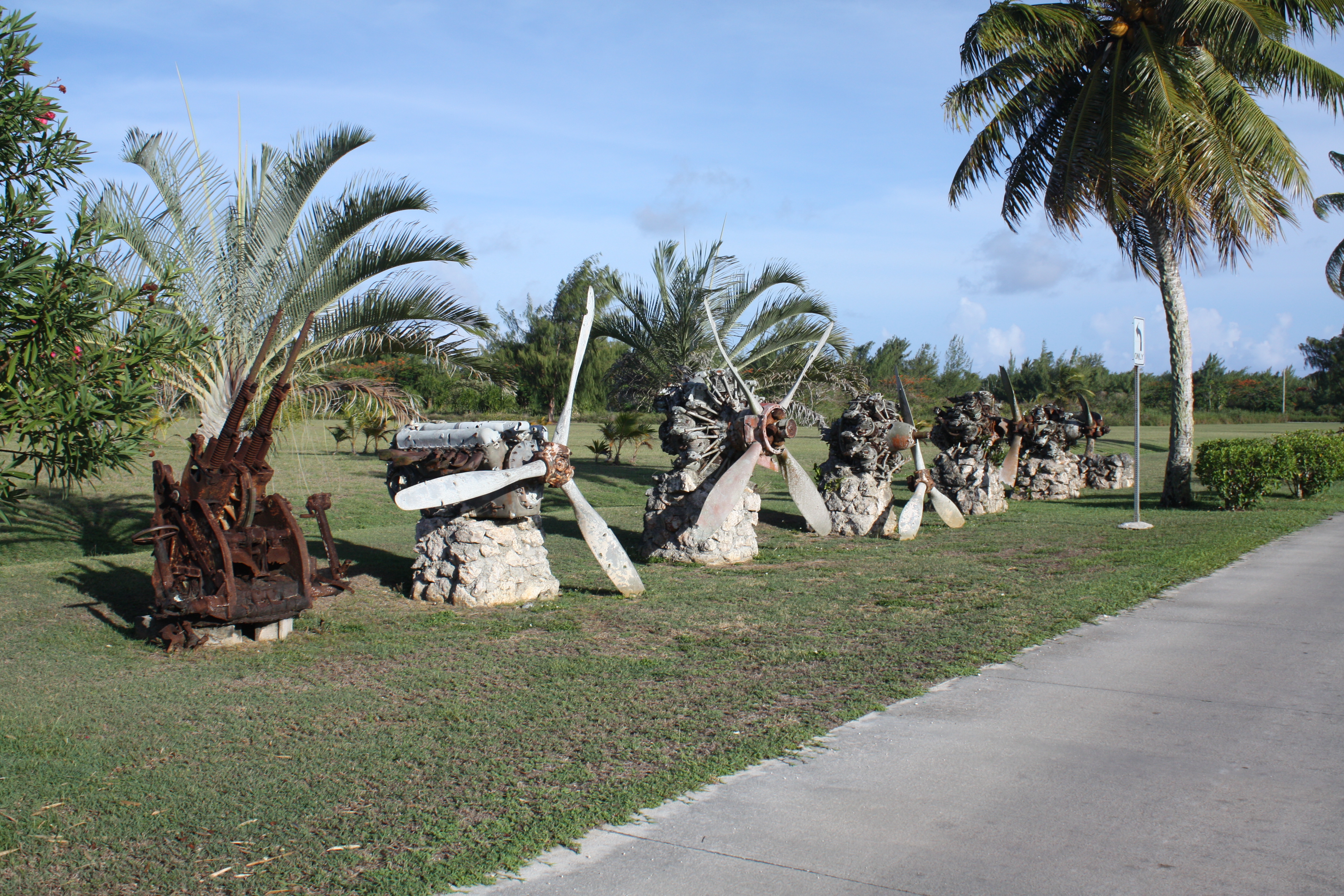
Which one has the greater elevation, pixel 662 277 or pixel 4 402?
pixel 662 277

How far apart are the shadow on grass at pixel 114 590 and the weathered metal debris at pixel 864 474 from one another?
10335mm

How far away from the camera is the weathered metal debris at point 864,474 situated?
16031 millimetres

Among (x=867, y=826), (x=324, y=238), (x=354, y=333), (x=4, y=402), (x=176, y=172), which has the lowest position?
(x=867, y=826)

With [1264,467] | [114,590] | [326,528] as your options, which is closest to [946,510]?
[1264,467]

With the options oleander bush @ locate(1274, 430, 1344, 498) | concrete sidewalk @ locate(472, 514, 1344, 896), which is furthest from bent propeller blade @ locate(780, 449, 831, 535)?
oleander bush @ locate(1274, 430, 1344, 498)

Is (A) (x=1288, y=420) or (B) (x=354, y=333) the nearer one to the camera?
(B) (x=354, y=333)

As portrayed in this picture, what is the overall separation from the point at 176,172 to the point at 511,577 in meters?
6.95

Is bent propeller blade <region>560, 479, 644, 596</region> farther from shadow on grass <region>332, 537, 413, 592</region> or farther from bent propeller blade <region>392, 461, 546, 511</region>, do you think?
shadow on grass <region>332, 537, 413, 592</region>

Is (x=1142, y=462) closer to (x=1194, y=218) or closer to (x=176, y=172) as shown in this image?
(x=1194, y=218)

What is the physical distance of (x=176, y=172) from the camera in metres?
12.0

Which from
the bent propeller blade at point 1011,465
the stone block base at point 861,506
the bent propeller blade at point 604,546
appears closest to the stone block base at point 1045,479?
the bent propeller blade at point 1011,465

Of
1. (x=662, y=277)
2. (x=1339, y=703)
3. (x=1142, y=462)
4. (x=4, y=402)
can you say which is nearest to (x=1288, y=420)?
(x=1142, y=462)

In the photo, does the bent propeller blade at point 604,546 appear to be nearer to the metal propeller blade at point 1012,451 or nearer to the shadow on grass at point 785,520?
the shadow on grass at point 785,520

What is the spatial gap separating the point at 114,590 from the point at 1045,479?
761 inches
